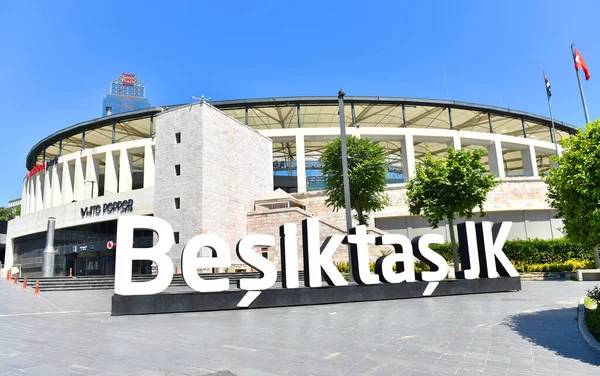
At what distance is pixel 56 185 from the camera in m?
Answer: 52.4

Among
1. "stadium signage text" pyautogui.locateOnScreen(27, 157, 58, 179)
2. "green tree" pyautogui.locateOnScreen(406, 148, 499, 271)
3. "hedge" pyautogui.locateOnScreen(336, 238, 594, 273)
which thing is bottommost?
"hedge" pyautogui.locateOnScreen(336, 238, 594, 273)

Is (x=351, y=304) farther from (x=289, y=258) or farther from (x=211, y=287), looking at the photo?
(x=211, y=287)

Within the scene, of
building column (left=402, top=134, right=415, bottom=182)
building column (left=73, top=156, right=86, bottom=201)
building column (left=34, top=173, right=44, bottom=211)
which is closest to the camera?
building column (left=402, top=134, right=415, bottom=182)

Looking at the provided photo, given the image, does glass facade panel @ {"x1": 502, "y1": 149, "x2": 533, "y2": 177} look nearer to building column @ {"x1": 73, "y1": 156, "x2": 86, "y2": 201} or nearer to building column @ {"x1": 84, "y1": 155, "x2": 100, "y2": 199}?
building column @ {"x1": 84, "y1": 155, "x2": 100, "y2": 199}

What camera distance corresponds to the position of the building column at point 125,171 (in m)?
45.5

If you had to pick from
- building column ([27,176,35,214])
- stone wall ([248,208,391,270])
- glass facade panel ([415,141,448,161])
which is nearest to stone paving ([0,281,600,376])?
stone wall ([248,208,391,270])

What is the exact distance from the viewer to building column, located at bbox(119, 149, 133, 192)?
45469mm

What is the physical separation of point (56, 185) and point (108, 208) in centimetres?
1634

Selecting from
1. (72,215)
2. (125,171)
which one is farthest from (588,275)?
(72,215)

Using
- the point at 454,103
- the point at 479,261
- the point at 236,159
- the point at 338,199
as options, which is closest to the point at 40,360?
the point at 479,261

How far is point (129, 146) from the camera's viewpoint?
46312mm

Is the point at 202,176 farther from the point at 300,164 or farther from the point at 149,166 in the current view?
the point at 149,166

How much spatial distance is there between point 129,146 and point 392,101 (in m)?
32.8

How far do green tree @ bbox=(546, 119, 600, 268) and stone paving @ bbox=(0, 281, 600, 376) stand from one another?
6.92 feet
